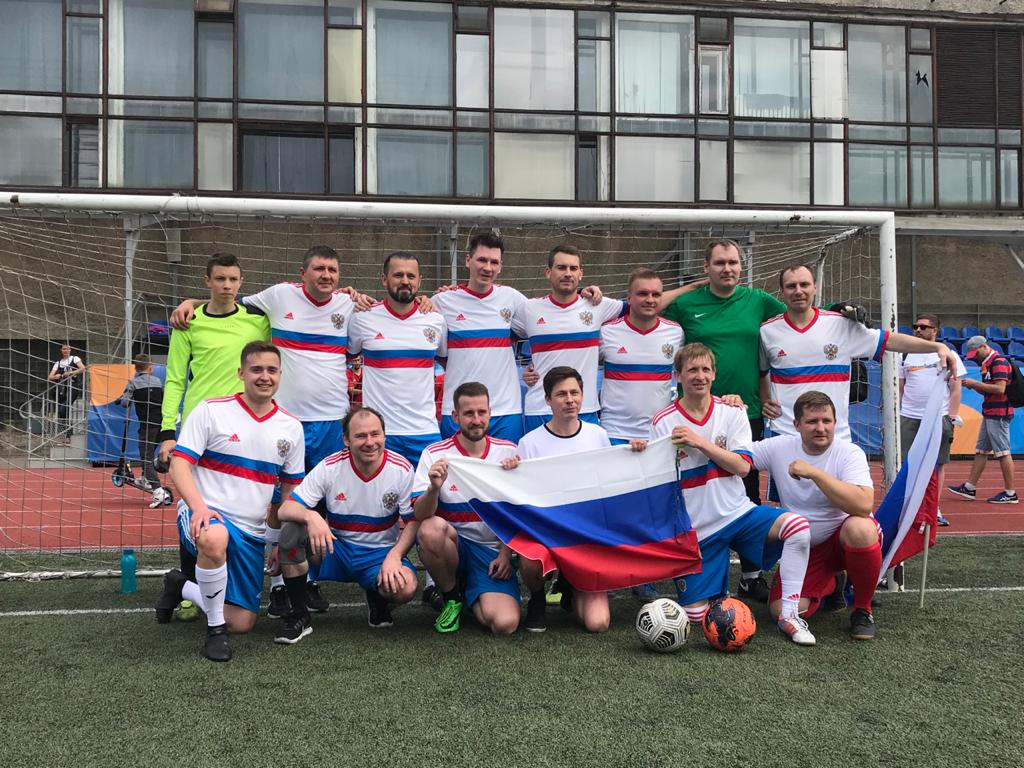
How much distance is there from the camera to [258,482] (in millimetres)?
3930

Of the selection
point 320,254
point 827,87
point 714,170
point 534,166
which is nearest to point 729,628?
point 320,254

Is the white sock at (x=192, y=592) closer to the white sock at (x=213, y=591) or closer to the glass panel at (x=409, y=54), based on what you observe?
the white sock at (x=213, y=591)

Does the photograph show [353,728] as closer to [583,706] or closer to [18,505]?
[583,706]

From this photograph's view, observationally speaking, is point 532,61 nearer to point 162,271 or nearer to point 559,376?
point 162,271

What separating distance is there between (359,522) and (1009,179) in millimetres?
15702

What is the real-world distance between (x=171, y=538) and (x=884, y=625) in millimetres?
5239

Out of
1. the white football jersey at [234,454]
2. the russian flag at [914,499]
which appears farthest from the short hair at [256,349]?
the russian flag at [914,499]

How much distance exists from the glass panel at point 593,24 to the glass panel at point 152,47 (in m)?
6.31

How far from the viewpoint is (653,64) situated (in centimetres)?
1443

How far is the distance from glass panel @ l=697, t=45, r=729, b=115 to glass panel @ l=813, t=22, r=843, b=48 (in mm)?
1714

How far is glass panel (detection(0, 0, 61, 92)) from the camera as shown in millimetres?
13008

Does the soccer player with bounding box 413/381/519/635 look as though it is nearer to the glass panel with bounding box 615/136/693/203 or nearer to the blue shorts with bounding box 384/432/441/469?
the blue shorts with bounding box 384/432/441/469

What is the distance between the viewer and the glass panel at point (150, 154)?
13.1 metres

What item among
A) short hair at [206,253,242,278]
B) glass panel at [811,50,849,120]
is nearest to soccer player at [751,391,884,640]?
short hair at [206,253,242,278]
